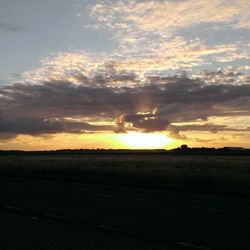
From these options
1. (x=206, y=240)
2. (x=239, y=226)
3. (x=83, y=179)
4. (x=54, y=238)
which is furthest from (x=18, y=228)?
(x=83, y=179)

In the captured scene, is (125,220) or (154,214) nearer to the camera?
(125,220)

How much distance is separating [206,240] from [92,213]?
5003mm

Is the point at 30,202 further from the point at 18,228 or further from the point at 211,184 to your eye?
the point at 211,184

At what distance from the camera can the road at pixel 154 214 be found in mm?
10125

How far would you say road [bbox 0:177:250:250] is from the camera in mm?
10125

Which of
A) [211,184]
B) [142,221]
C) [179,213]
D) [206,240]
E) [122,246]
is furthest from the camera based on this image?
[211,184]

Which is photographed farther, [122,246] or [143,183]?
[143,183]

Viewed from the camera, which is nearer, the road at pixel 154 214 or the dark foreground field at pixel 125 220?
the dark foreground field at pixel 125 220

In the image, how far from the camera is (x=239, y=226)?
38.2 feet

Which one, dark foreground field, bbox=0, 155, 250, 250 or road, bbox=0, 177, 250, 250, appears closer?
dark foreground field, bbox=0, 155, 250, 250

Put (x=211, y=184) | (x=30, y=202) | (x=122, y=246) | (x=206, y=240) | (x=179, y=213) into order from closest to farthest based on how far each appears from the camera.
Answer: (x=122, y=246) → (x=206, y=240) → (x=179, y=213) → (x=30, y=202) → (x=211, y=184)

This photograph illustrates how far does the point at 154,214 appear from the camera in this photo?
13688mm

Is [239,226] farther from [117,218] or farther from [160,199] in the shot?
[160,199]

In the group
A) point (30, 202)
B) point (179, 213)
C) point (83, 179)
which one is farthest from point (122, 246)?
point (83, 179)
